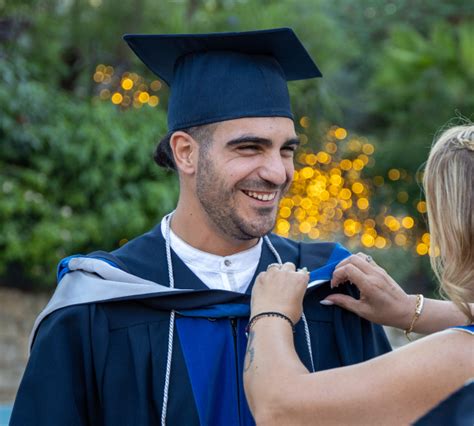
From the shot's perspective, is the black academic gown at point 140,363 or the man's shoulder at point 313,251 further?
the man's shoulder at point 313,251

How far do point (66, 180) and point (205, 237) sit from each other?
6.21m

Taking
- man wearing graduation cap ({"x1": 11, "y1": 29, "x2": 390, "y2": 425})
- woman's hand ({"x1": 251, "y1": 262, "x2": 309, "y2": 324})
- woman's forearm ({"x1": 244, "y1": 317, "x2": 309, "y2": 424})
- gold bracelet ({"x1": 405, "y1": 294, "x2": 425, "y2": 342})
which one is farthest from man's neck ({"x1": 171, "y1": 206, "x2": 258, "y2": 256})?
gold bracelet ({"x1": 405, "y1": 294, "x2": 425, "y2": 342})

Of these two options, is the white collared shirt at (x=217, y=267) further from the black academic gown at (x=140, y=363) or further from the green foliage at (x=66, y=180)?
the green foliage at (x=66, y=180)

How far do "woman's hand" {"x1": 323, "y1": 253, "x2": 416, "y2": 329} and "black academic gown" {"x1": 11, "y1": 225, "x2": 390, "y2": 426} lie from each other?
6.2 inches

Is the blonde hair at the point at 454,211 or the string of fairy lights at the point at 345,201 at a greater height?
the string of fairy lights at the point at 345,201

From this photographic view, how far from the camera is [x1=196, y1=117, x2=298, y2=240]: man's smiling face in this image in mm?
2768

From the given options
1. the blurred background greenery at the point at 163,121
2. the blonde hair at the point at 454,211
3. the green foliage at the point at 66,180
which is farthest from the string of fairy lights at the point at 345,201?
the blonde hair at the point at 454,211

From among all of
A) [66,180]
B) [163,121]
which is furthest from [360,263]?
[163,121]

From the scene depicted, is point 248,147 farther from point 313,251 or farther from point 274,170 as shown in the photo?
point 313,251

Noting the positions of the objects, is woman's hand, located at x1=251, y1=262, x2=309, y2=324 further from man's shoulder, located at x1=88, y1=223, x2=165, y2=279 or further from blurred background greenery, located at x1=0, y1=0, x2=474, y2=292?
blurred background greenery, located at x1=0, y1=0, x2=474, y2=292

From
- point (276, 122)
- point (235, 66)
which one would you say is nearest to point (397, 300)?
point (276, 122)

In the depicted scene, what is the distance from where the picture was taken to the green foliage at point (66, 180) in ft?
27.4

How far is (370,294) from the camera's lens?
112 inches

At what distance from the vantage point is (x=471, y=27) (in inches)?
506
